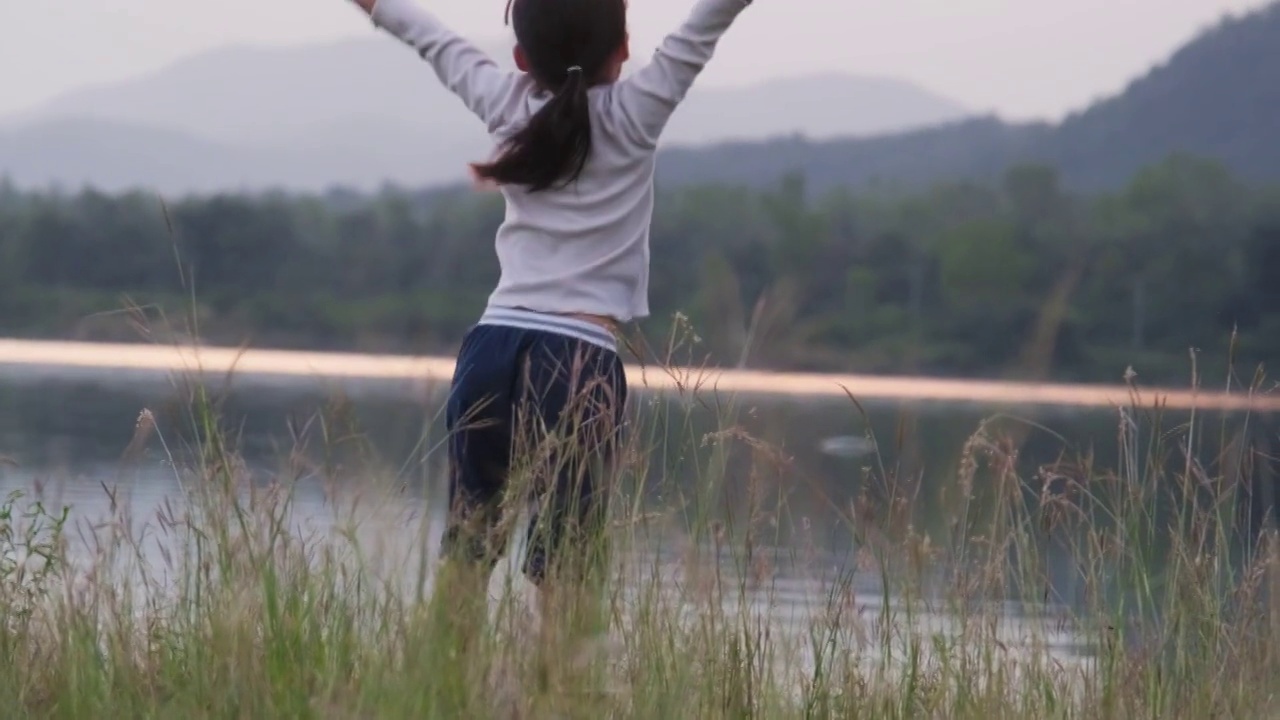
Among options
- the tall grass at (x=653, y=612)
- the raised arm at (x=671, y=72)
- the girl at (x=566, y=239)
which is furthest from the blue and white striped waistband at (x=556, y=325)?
the raised arm at (x=671, y=72)

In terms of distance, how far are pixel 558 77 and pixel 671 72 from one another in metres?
A: 0.19

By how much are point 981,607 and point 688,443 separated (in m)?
0.55

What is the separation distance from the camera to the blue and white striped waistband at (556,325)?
7.88ft

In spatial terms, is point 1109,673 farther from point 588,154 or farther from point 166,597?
point 166,597

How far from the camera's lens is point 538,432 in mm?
2377

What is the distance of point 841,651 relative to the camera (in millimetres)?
2582

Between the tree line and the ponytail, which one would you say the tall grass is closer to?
the tree line

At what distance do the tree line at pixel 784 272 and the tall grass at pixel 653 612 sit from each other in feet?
0.64

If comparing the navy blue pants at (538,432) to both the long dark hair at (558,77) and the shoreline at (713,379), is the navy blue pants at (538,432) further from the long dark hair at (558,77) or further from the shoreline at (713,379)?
the long dark hair at (558,77)

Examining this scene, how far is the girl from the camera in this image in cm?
238

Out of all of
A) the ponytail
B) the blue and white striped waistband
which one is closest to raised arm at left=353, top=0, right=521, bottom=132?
the ponytail

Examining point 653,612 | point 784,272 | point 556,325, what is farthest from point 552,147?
point 653,612

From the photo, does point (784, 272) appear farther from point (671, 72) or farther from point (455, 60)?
point (455, 60)

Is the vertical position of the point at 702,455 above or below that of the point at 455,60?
below
